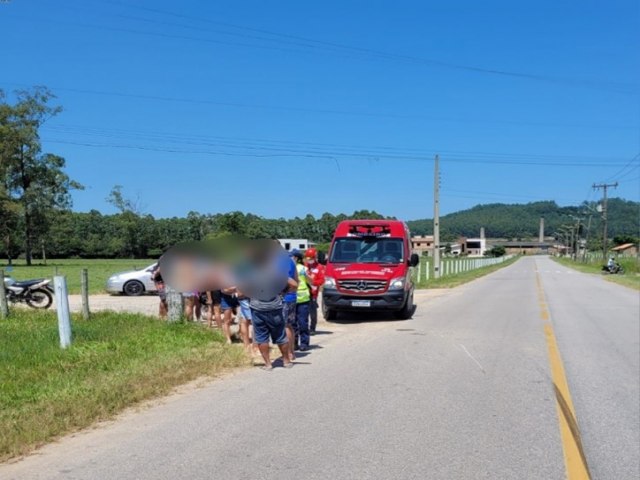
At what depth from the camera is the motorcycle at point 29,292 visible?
58.3 ft

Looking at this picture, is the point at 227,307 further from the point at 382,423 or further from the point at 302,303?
the point at 382,423

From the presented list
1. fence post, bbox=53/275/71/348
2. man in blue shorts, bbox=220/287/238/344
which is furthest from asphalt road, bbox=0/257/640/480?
fence post, bbox=53/275/71/348

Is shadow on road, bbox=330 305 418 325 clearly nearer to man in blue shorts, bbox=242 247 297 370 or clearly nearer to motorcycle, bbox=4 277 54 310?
man in blue shorts, bbox=242 247 297 370

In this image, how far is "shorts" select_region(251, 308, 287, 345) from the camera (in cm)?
A: 874

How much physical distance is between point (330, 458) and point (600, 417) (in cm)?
327

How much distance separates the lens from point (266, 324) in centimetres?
876

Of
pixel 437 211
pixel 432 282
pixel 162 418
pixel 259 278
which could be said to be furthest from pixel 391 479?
pixel 437 211

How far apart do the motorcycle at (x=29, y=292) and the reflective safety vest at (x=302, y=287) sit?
9986 mm

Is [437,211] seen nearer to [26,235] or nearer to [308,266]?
[308,266]

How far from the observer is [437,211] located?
3872 centimetres

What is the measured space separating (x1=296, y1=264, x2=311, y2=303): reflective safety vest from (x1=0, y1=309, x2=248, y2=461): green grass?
130 centimetres

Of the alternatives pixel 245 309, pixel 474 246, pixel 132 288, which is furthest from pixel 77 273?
pixel 474 246

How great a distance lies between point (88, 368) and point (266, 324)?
2387mm

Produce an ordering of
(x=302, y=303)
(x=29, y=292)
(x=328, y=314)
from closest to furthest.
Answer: (x=302, y=303), (x=328, y=314), (x=29, y=292)
